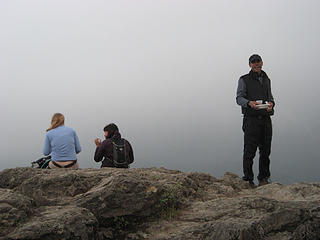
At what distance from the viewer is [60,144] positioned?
815 centimetres

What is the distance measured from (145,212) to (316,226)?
100 inches

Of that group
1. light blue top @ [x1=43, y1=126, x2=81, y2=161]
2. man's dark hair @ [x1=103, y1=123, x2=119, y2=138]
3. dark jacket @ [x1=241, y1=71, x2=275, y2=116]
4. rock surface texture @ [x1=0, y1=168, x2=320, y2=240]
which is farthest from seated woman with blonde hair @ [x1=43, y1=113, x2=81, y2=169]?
dark jacket @ [x1=241, y1=71, x2=275, y2=116]

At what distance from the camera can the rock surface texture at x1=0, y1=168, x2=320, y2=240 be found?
4004 mm

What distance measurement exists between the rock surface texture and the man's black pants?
1646mm

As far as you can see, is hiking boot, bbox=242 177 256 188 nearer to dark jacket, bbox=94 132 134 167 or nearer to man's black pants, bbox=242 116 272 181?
man's black pants, bbox=242 116 272 181

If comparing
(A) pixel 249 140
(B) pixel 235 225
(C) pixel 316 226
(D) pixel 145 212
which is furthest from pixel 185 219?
(A) pixel 249 140

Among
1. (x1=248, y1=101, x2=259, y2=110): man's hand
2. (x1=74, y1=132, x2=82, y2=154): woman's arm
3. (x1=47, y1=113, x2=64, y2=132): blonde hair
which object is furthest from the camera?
(x1=74, y1=132, x2=82, y2=154): woman's arm

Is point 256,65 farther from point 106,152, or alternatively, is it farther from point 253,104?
point 106,152

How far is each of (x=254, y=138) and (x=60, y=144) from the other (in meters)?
5.10

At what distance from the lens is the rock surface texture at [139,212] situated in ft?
13.1

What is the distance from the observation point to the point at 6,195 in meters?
4.52

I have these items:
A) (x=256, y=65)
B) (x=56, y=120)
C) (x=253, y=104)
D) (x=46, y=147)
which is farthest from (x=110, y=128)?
(x=256, y=65)

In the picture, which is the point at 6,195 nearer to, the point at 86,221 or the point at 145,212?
the point at 86,221

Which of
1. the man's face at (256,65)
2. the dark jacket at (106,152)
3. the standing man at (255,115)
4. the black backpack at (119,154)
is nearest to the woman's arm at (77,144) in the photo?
the dark jacket at (106,152)
